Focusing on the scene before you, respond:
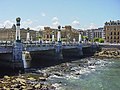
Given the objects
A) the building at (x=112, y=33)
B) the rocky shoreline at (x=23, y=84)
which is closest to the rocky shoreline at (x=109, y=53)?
the building at (x=112, y=33)

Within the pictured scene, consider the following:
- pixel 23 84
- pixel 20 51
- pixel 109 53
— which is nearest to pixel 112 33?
pixel 109 53

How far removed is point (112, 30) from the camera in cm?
15338

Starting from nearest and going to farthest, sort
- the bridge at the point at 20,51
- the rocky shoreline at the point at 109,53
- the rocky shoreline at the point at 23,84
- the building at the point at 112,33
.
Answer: the rocky shoreline at the point at 23,84
the bridge at the point at 20,51
the rocky shoreline at the point at 109,53
the building at the point at 112,33

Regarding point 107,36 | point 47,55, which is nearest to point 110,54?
point 47,55

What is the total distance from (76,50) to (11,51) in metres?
47.8

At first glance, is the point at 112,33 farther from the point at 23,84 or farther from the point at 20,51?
the point at 23,84

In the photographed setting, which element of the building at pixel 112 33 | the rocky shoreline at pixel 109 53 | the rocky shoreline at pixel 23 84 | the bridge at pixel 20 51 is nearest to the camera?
the rocky shoreline at pixel 23 84

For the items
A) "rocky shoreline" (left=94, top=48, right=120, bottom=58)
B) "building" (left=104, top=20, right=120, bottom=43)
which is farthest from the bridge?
"building" (left=104, top=20, right=120, bottom=43)

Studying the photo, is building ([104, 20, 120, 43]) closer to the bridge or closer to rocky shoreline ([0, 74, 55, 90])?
the bridge

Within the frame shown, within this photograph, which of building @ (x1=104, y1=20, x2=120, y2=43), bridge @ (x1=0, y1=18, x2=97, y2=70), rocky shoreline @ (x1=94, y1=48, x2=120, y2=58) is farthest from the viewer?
building @ (x1=104, y1=20, x2=120, y2=43)

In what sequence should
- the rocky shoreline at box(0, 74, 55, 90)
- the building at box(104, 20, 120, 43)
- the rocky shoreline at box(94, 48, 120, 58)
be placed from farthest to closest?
the building at box(104, 20, 120, 43) → the rocky shoreline at box(94, 48, 120, 58) → the rocky shoreline at box(0, 74, 55, 90)

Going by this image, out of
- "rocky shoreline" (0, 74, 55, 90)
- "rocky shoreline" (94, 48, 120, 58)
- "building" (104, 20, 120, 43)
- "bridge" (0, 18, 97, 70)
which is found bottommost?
"rocky shoreline" (0, 74, 55, 90)

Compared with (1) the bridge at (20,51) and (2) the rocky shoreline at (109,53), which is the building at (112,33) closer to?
(2) the rocky shoreline at (109,53)

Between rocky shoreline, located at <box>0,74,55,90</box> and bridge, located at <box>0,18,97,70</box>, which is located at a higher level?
bridge, located at <box>0,18,97,70</box>
